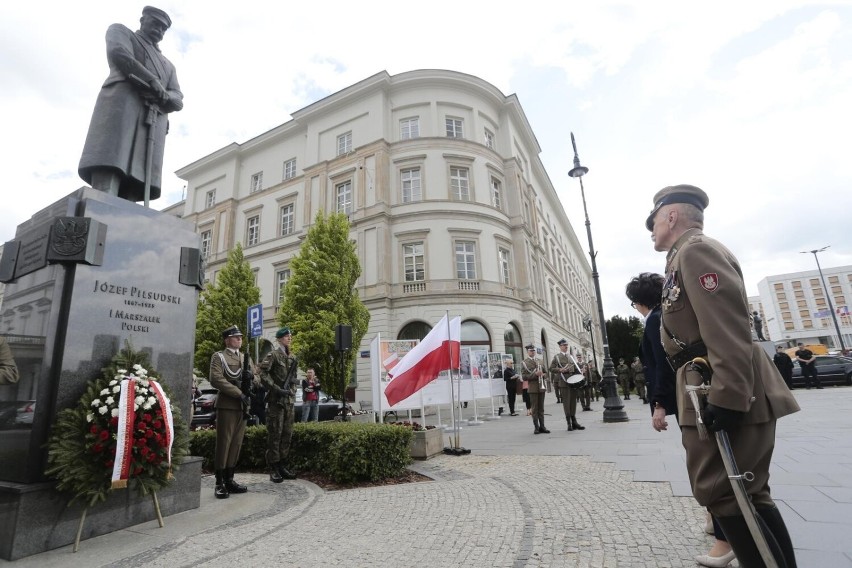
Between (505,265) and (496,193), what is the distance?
478 cm

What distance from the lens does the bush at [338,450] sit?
221 inches

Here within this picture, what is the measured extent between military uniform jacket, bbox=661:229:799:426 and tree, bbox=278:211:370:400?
56.2ft

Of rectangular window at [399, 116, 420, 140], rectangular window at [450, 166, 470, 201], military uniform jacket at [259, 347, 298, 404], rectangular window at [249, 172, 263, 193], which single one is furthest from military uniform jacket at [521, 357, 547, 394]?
rectangular window at [249, 172, 263, 193]

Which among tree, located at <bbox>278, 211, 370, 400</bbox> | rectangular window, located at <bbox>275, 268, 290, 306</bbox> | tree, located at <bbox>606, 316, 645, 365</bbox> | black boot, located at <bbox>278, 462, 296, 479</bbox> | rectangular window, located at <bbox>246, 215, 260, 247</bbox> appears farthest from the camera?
tree, located at <bbox>606, 316, 645, 365</bbox>

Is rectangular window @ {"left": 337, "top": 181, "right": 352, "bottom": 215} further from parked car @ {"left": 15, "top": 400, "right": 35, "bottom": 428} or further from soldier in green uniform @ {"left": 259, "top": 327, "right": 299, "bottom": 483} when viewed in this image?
parked car @ {"left": 15, "top": 400, "right": 35, "bottom": 428}

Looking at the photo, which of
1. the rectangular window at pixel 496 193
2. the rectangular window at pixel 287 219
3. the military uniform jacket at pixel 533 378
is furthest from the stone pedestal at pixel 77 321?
the rectangular window at pixel 287 219

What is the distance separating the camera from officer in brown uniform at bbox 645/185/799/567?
1.88 metres

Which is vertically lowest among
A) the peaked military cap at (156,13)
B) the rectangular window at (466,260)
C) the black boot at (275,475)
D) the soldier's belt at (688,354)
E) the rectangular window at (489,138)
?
the black boot at (275,475)

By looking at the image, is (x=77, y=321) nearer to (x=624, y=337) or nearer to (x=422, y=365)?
(x=422, y=365)

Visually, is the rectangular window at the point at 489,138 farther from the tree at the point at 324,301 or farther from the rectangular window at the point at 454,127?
the tree at the point at 324,301

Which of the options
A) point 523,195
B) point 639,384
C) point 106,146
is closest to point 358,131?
point 523,195

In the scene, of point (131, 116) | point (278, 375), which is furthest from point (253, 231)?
point (278, 375)

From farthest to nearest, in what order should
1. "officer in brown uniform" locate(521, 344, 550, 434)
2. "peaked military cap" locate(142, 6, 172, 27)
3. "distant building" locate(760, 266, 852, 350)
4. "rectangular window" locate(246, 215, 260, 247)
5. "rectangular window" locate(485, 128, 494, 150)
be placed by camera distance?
1. "distant building" locate(760, 266, 852, 350)
2. "rectangular window" locate(246, 215, 260, 247)
3. "rectangular window" locate(485, 128, 494, 150)
4. "officer in brown uniform" locate(521, 344, 550, 434)
5. "peaked military cap" locate(142, 6, 172, 27)

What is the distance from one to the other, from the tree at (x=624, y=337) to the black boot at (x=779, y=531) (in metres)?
50.2
